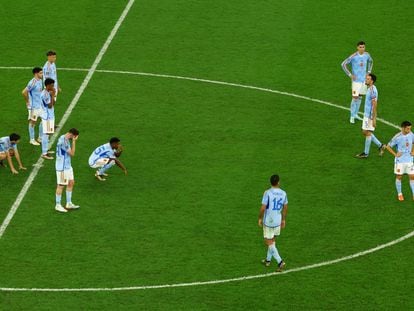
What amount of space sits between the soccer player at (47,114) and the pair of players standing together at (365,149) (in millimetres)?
8046

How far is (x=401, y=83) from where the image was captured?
42062mm

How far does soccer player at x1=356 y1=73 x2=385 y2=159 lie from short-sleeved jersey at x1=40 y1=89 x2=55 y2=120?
26.8 feet

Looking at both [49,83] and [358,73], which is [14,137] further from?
[358,73]

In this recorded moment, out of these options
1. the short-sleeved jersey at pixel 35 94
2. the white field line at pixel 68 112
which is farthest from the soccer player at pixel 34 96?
the white field line at pixel 68 112

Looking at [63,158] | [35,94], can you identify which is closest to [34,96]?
[35,94]

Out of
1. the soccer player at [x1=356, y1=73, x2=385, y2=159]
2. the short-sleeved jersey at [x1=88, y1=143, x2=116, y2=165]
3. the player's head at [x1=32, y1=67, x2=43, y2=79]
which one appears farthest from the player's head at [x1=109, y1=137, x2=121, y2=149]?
the soccer player at [x1=356, y1=73, x2=385, y2=159]

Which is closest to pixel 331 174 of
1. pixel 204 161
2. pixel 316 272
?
pixel 204 161

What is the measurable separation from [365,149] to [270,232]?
7602 mm

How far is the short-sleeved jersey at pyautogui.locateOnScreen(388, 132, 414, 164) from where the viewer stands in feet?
111

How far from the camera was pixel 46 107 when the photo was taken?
119 feet

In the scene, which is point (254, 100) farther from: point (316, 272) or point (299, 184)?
point (316, 272)

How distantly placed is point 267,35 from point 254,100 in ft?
17.1

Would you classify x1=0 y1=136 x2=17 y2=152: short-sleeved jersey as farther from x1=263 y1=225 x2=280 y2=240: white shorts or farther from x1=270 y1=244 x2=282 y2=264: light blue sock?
x1=270 y1=244 x2=282 y2=264: light blue sock

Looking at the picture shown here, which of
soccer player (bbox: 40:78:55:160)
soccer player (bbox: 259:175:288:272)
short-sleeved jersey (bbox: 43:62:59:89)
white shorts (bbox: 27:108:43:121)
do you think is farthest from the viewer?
short-sleeved jersey (bbox: 43:62:59:89)
